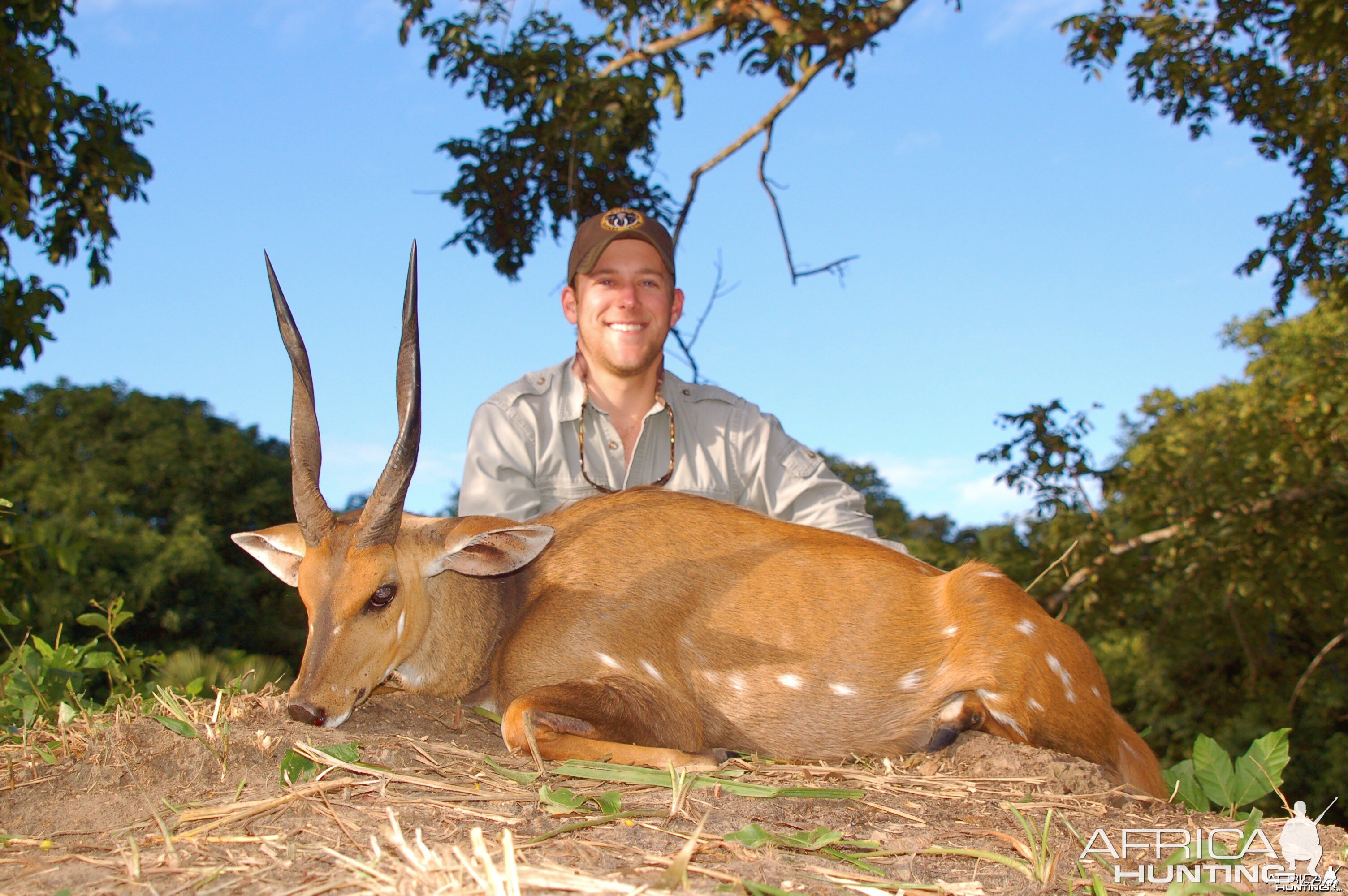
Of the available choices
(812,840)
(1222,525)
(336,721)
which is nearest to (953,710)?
(812,840)

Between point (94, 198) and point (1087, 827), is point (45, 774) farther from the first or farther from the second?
point (94, 198)

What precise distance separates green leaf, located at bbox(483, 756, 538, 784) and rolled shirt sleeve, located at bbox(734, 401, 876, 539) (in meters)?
2.83

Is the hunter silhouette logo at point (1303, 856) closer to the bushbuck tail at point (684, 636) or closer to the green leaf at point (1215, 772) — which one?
the green leaf at point (1215, 772)

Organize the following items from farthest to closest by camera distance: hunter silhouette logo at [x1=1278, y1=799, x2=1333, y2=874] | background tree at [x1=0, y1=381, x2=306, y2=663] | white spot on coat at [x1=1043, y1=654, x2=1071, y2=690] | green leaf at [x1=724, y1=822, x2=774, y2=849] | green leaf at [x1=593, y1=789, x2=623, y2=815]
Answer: background tree at [x1=0, y1=381, x2=306, y2=663] → white spot on coat at [x1=1043, y1=654, x2=1071, y2=690] → hunter silhouette logo at [x1=1278, y1=799, x2=1333, y2=874] → green leaf at [x1=593, y1=789, x2=623, y2=815] → green leaf at [x1=724, y1=822, x2=774, y2=849]

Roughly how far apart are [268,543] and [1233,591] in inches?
348

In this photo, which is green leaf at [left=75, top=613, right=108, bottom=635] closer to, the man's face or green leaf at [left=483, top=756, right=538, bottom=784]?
green leaf at [left=483, top=756, right=538, bottom=784]

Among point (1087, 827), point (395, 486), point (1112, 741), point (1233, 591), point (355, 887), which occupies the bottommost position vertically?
point (355, 887)

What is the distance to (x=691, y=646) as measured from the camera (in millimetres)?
3746

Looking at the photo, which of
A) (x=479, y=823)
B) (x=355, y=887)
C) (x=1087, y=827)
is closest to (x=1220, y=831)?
(x=1087, y=827)

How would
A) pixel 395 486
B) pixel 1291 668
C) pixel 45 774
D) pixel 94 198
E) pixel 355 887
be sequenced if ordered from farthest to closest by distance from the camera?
pixel 1291 668, pixel 94 198, pixel 395 486, pixel 45 774, pixel 355 887

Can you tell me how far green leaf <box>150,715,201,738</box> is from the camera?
298 centimetres

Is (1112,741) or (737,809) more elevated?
(1112,741)

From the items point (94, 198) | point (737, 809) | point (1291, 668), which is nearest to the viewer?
point (737, 809)

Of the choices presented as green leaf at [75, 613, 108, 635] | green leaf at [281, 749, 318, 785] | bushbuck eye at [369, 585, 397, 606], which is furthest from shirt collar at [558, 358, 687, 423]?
green leaf at [281, 749, 318, 785]
